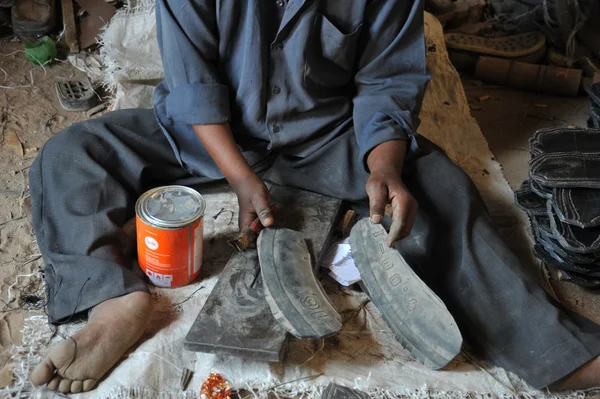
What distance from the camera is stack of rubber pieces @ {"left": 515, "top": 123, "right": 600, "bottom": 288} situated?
5.43ft

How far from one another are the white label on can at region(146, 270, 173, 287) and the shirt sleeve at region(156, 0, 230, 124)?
38 cm

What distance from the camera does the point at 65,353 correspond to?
1297mm

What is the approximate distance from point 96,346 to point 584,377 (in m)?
1.06

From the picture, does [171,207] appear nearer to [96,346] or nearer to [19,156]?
[96,346]

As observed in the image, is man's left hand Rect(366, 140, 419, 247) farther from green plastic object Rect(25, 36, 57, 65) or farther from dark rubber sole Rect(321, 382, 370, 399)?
green plastic object Rect(25, 36, 57, 65)

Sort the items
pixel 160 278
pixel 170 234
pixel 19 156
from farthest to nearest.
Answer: pixel 19 156
pixel 160 278
pixel 170 234

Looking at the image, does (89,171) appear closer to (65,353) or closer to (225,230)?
(225,230)

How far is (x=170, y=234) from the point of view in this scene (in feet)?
4.67

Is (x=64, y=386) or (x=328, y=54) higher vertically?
(x=328, y=54)

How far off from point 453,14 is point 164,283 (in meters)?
2.11

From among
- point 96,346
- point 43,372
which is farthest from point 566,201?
point 43,372

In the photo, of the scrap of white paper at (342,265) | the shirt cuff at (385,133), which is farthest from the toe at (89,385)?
the shirt cuff at (385,133)

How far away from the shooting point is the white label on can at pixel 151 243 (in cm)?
145

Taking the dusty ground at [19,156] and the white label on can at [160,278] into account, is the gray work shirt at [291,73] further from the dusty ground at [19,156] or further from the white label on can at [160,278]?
the dusty ground at [19,156]
